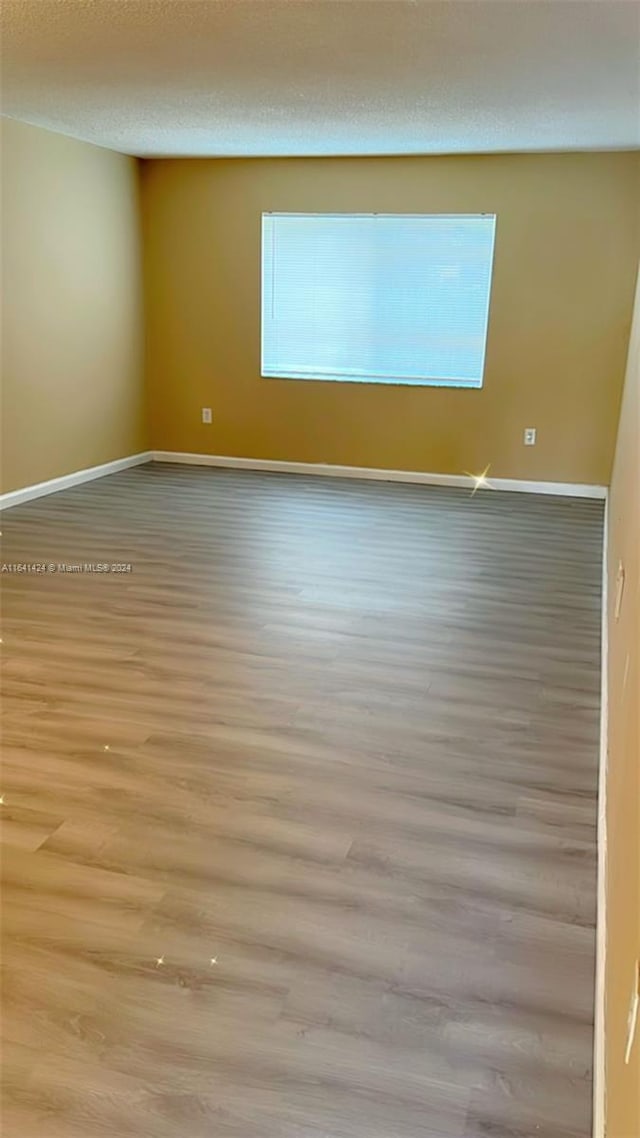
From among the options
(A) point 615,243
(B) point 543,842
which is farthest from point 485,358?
Answer: (B) point 543,842

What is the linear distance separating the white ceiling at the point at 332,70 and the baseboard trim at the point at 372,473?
7.15 feet

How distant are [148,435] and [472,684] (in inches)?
180

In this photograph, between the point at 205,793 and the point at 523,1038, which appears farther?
the point at 205,793

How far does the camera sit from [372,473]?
6.35 metres

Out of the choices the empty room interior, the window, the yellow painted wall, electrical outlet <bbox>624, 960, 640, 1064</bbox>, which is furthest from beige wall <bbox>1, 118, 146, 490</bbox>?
electrical outlet <bbox>624, 960, 640, 1064</bbox>

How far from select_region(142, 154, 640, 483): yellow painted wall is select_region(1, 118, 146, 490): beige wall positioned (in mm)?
353

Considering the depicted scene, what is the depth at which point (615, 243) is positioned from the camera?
5453 mm

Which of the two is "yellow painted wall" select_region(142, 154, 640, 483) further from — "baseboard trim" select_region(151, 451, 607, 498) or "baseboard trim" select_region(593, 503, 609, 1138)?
"baseboard trim" select_region(593, 503, 609, 1138)

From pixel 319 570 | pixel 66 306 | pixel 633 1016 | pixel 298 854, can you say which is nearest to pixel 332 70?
pixel 319 570

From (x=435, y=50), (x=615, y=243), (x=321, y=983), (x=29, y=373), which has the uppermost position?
(x=435, y=50)

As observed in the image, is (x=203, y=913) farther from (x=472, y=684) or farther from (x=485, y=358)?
(x=485, y=358)

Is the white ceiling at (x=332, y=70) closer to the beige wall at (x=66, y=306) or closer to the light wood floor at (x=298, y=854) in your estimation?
the beige wall at (x=66, y=306)

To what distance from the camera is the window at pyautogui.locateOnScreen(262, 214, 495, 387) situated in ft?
19.1

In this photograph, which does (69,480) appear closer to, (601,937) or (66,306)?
(66,306)
